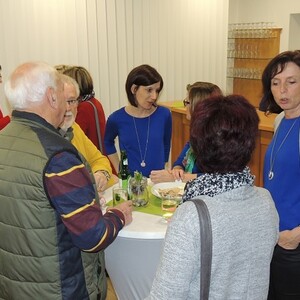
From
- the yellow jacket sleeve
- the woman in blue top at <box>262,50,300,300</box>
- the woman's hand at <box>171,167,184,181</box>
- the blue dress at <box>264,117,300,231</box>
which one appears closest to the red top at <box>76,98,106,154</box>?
the yellow jacket sleeve

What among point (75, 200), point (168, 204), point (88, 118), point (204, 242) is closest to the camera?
point (204, 242)

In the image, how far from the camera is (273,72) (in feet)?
6.25

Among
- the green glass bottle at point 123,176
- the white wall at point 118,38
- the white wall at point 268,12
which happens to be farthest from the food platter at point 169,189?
the white wall at point 268,12

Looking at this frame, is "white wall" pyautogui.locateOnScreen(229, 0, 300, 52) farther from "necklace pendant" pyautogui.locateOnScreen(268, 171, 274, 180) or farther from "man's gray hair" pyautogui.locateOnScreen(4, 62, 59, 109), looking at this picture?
"man's gray hair" pyautogui.locateOnScreen(4, 62, 59, 109)

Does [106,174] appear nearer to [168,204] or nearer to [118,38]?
[168,204]

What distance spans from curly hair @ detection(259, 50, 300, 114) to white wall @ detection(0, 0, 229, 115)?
2.64 metres

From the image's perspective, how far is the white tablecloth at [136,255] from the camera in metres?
1.74

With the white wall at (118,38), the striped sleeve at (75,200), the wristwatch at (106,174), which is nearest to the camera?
the striped sleeve at (75,200)

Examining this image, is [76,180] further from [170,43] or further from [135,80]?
[170,43]

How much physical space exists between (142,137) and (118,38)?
2013mm

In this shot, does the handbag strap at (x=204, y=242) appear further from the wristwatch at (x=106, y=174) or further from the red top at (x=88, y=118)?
the red top at (x=88, y=118)

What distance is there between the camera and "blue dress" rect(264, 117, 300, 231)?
1.72 meters

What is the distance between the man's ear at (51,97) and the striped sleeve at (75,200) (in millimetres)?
211

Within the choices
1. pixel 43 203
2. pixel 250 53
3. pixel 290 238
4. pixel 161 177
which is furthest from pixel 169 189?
pixel 250 53
